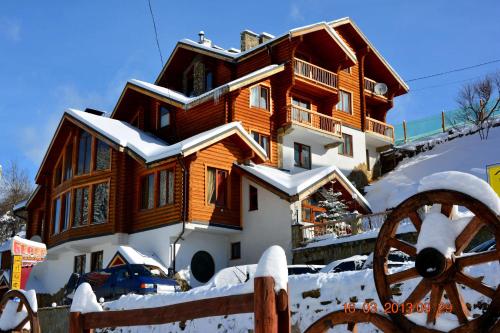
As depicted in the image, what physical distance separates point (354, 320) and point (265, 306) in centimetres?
94

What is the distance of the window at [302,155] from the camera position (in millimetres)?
31638

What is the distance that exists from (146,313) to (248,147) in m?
19.7

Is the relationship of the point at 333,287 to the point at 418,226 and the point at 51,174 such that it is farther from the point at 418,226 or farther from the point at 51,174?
the point at 51,174

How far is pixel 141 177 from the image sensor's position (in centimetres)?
2638

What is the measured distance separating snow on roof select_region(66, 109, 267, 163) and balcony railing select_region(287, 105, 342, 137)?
4525 millimetres

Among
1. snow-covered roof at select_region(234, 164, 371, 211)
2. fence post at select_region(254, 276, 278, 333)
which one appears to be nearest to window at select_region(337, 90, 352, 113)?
snow-covered roof at select_region(234, 164, 371, 211)

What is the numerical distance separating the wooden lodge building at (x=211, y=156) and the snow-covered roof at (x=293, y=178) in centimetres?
6

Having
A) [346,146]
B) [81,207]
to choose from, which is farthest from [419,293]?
[346,146]

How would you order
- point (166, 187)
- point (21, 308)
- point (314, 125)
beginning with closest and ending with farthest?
point (21, 308)
point (166, 187)
point (314, 125)

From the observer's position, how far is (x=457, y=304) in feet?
18.3

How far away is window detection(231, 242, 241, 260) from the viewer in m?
25.9

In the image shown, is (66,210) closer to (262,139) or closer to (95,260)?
(95,260)

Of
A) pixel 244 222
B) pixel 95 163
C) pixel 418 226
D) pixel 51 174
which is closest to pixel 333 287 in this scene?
pixel 418 226

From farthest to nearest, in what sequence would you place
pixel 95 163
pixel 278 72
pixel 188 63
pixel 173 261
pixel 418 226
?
pixel 188 63
pixel 278 72
pixel 95 163
pixel 173 261
pixel 418 226
